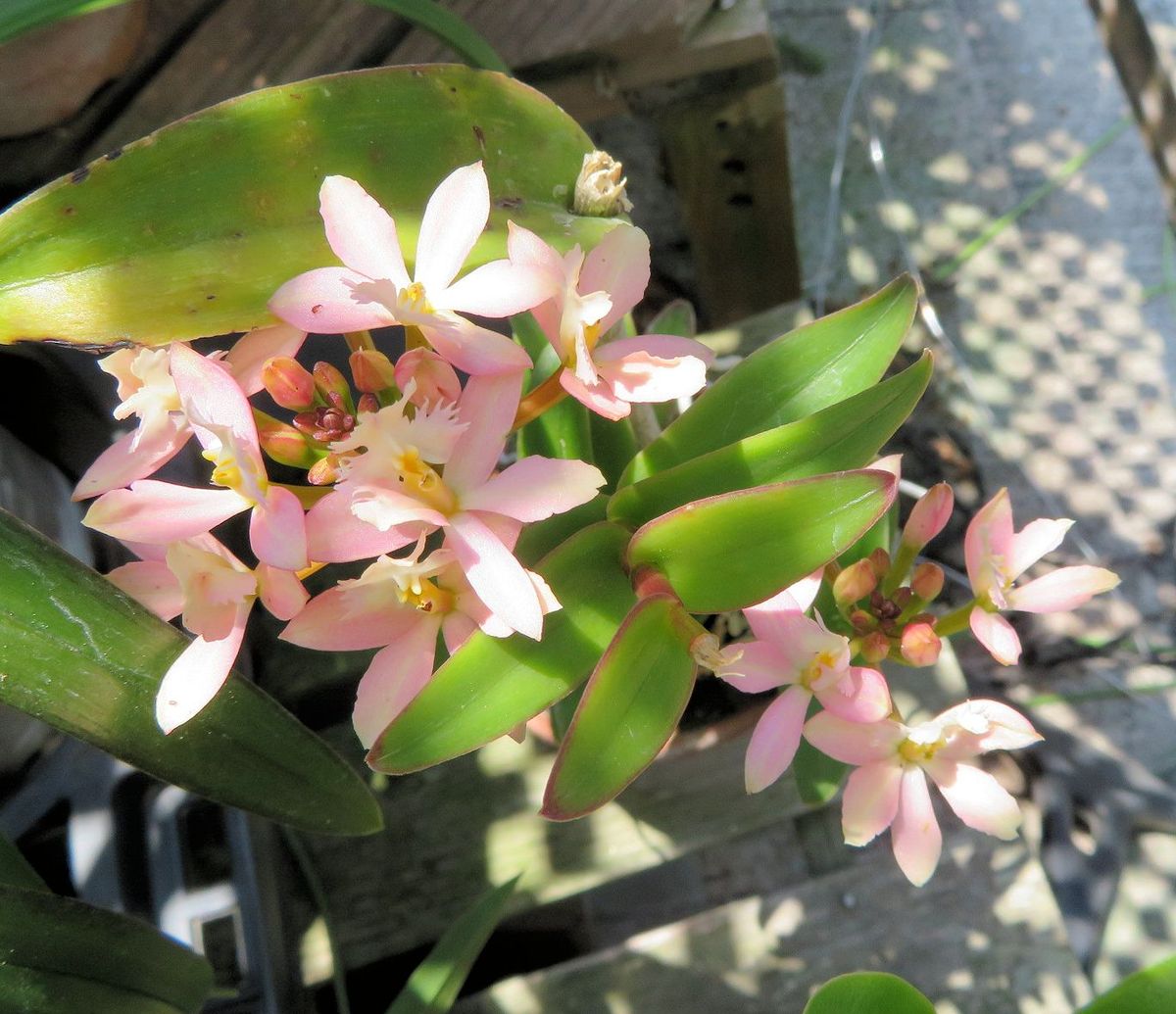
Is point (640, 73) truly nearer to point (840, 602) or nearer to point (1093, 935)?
point (840, 602)

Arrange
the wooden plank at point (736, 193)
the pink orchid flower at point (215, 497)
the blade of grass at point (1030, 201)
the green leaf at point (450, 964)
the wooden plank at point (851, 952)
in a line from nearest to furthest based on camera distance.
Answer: the pink orchid flower at point (215, 497), the green leaf at point (450, 964), the wooden plank at point (851, 952), the wooden plank at point (736, 193), the blade of grass at point (1030, 201)

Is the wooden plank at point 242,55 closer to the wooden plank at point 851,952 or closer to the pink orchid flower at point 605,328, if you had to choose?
the pink orchid flower at point 605,328

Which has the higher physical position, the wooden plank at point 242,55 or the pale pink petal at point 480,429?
the wooden plank at point 242,55

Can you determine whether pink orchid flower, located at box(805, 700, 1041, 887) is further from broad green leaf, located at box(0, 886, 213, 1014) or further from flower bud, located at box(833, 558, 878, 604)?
broad green leaf, located at box(0, 886, 213, 1014)

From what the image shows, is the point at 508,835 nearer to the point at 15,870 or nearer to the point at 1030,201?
the point at 15,870

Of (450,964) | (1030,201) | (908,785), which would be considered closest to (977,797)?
(908,785)

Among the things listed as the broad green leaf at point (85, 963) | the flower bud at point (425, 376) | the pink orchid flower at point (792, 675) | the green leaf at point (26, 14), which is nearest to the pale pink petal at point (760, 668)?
the pink orchid flower at point (792, 675)

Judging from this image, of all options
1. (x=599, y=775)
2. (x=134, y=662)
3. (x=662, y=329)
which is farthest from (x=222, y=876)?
(x=662, y=329)
